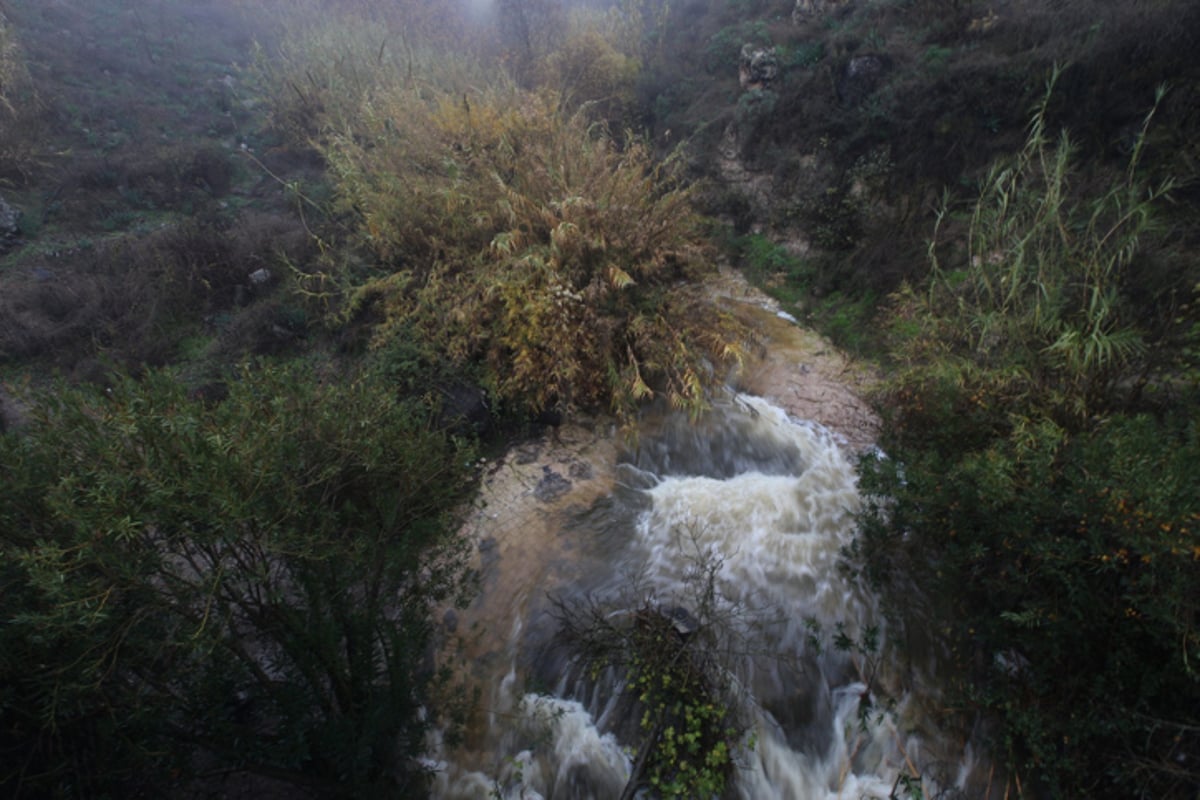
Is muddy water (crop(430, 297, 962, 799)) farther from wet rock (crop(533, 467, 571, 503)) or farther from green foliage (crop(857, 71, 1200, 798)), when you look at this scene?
green foliage (crop(857, 71, 1200, 798))

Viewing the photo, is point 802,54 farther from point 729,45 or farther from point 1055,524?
point 1055,524

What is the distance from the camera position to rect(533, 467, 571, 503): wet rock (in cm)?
543

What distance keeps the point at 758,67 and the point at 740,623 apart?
11090 mm

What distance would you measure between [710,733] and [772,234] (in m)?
8.36

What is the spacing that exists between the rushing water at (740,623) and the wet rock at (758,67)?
841 cm

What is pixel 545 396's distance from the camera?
19.5 ft

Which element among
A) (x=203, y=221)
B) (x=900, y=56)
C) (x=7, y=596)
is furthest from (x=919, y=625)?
(x=203, y=221)

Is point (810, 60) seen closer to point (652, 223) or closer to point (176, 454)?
point (652, 223)

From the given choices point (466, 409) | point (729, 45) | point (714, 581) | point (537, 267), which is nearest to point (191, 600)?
point (466, 409)

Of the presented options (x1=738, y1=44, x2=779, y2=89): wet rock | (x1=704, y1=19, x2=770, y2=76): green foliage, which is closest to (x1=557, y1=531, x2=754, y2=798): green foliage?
(x1=738, y1=44, x2=779, y2=89): wet rock

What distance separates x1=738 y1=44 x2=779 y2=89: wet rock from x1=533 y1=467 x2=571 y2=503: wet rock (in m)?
9.62

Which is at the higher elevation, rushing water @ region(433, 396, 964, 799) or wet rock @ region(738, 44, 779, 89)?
wet rock @ region(738, 44, 779, 89)

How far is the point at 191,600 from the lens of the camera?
102 inches

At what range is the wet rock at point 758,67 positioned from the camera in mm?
10375
